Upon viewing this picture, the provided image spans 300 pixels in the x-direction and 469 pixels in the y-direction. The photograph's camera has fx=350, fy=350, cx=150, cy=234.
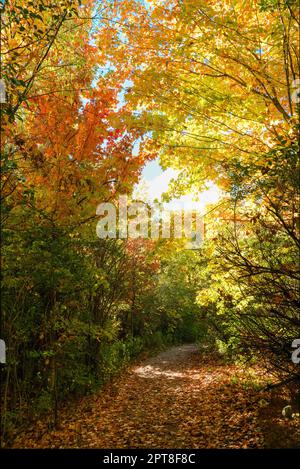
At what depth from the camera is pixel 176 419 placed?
6805 millimetres

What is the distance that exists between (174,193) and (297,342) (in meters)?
4.44

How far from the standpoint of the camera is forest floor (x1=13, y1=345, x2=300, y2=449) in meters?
5.39

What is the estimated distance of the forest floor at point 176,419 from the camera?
5.39 meters

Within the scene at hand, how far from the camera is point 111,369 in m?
10.9

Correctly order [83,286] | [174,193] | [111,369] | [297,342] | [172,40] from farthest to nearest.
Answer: [111,369]
[174,193]
[83,286]
[172,40]
[297,342]
